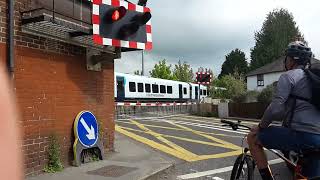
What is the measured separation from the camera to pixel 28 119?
8.30 metres

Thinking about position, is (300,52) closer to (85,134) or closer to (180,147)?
(85,134)

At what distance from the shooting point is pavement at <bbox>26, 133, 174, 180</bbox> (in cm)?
830

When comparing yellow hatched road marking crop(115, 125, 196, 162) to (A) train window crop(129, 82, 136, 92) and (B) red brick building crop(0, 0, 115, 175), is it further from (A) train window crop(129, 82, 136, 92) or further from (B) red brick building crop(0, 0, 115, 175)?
(A) train window crop(129, 82, 136, 92)

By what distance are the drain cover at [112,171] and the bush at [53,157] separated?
2.09 feet

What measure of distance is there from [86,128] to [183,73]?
58.8m

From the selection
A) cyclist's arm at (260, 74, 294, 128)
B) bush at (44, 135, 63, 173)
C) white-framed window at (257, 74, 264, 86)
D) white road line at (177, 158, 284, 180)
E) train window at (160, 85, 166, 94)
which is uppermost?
white-framed window at (257, 74, 264, 86)

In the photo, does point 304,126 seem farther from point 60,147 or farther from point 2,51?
point 60,147

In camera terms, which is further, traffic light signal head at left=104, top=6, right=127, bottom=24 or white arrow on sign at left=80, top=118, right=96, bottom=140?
white arrow on sign at left=80, top=118, right=96, bottom=140

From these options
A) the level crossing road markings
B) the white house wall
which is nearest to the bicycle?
the level crossing road markings

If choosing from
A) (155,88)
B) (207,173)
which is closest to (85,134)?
(207,173)

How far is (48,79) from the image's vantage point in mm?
8883

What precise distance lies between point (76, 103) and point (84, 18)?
1.77 m

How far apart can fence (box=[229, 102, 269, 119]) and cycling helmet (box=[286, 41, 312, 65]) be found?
25.5 m

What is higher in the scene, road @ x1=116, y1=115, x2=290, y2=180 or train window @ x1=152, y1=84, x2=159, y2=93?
train window @ x1=152, y1=84, x2=159, y2=93
